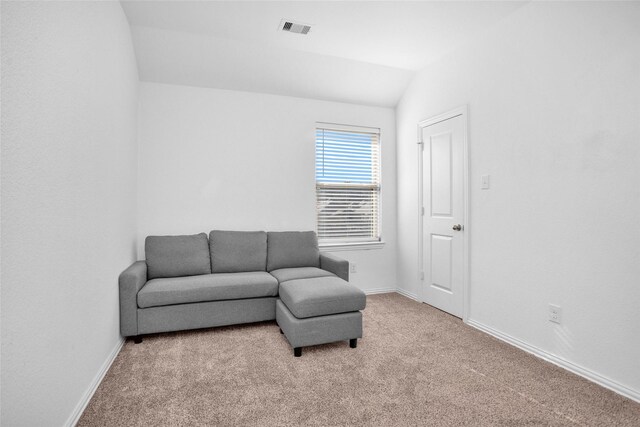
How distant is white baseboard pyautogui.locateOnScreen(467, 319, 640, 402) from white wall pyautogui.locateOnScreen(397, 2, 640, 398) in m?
0.01

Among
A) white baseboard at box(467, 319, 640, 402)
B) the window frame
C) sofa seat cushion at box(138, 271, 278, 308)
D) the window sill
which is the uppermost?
→ the window frame

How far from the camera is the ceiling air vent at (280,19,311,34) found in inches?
120

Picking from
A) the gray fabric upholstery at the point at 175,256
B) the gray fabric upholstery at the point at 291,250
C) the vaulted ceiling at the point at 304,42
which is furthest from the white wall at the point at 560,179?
the gray fabric upholstery at the point at 175,256

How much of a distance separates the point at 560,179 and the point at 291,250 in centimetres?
254

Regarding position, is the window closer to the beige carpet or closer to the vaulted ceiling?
the vaulted ceiling

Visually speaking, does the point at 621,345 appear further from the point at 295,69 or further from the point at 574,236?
the point at 295,69

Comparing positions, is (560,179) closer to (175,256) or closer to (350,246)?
(350,246)

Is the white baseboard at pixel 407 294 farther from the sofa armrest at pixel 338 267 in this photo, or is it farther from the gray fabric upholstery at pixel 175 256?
the gray fabric upholstery at pixel 175 256

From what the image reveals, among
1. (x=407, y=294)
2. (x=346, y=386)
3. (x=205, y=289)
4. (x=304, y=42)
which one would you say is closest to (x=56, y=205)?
(x=205, y=289)

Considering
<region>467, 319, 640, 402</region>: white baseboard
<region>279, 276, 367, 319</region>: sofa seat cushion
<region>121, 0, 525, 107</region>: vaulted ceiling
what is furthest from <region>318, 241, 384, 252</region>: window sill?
<region>121, 0, 525, 107</region>: vaulted ceiling

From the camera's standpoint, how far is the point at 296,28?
312 cm

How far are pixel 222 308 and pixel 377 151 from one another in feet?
9.28

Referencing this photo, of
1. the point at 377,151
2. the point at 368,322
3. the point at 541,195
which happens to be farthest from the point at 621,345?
the point at 377,151

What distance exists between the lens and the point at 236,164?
392cm
